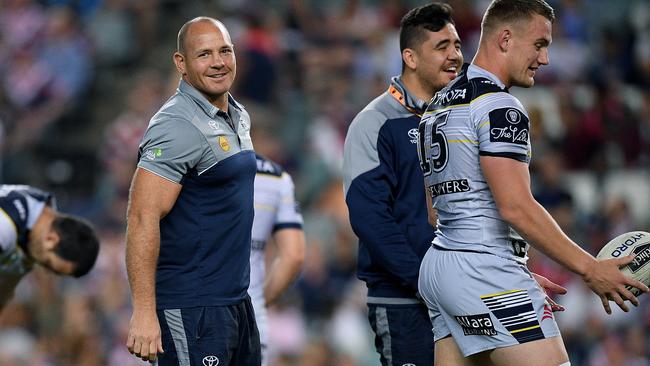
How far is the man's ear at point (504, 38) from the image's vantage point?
5431mm

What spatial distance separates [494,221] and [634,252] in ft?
2.19

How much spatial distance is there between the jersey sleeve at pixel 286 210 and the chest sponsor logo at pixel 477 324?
2492mm

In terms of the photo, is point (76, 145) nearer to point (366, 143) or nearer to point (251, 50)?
point (251, 50)

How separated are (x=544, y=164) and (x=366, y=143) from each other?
20.4 feet

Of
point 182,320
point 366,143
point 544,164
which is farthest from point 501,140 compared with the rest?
point 544,164

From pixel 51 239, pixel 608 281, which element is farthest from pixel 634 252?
pixel 51 239

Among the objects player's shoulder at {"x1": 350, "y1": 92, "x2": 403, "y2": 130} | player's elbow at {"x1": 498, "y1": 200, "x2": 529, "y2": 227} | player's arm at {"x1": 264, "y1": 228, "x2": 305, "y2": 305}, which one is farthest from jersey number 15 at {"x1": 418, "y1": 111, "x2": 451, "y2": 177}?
player's arm at {"x1": 264, "y1": 228, "x2": 305, "y2": 305}

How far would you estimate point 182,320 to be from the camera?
5641mm

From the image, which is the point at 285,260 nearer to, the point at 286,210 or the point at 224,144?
the point at 286,210

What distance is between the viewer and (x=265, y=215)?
763cm

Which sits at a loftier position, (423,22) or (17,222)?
(423,22)

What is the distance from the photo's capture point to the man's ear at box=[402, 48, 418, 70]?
658 centimetres

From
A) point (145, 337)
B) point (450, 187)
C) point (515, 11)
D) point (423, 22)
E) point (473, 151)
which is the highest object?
point (423, 22)

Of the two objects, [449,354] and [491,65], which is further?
[449,354]
